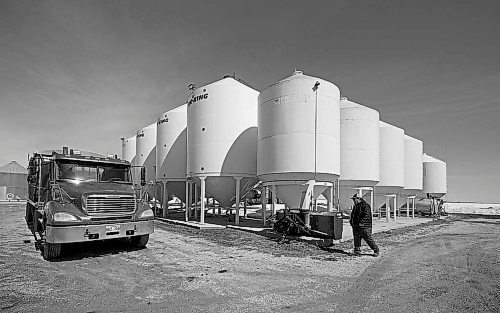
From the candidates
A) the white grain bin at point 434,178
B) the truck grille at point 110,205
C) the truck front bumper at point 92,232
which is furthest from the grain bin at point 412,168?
the truck grille at point 110,205

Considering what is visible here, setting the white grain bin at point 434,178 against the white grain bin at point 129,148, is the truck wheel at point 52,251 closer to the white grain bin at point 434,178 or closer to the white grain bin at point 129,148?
the white grain bin at point 129,148

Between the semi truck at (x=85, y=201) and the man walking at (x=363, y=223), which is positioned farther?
the man walking at (x=363, y=223)

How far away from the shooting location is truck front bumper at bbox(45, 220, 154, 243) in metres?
9.11

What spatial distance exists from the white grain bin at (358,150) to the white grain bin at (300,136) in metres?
6.28

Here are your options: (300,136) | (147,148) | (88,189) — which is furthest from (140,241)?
(147,148)

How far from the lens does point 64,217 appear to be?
9203 millimetres

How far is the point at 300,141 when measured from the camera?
15.0 metres

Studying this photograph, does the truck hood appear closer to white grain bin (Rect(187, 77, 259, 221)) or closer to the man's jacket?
the man's jacket

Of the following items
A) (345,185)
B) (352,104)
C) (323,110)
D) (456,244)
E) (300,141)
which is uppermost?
(352,104)

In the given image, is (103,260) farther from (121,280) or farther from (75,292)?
(75,292)

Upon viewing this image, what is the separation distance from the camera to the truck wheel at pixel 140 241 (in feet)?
37.5

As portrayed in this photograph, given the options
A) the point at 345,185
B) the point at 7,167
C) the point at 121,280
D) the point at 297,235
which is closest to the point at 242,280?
the point at 121,280

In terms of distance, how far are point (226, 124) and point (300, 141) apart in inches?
209

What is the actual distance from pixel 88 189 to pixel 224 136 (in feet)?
31.1
